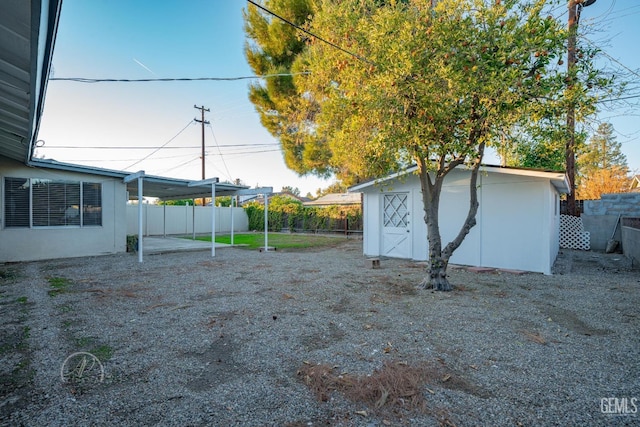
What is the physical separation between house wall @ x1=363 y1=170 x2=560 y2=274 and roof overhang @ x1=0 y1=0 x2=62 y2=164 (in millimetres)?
6274

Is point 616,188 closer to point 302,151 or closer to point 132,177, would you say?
point 302,151

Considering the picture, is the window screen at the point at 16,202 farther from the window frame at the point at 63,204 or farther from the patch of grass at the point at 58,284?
the patch of grass at the point at 58,284

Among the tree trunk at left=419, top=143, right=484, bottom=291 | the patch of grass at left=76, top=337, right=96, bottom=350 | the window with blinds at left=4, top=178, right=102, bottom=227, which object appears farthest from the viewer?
the window with blinds at left=4, top=178, right=102, bottom=227

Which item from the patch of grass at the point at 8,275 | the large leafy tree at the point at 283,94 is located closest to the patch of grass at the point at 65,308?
the patch of grass at the point at 8,275

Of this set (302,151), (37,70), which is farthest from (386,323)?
(302,151)

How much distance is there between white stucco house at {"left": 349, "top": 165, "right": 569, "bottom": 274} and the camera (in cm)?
792

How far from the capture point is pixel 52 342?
11.9 feet

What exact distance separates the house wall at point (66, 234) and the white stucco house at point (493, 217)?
26.9ft

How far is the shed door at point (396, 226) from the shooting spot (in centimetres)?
1017

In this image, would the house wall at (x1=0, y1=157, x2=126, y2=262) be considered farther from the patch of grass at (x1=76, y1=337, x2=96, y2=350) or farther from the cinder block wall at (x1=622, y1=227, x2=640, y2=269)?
the cinder block wall at (x1=622, y1=227, x2=640, y2=269)

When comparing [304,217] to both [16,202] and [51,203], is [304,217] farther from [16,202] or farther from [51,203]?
[16,202]

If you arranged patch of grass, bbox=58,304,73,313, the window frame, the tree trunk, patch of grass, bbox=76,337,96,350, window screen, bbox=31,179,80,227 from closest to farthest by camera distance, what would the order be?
patch of grass, bbox=76,337,96,350
patch of grass, bbox=58,304,73,313
the tree trunk
the window frame
window screen, bbox=31,179,80,227

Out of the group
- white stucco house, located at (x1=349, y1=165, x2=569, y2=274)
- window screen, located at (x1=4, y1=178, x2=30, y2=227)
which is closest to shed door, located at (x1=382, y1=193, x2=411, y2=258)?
white stucco house, located at (x1=349, y1=165, x2=569, y2=274)

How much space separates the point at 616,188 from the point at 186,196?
2590cm
